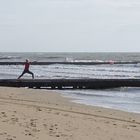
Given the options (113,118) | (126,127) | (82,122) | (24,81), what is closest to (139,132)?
(126,127)

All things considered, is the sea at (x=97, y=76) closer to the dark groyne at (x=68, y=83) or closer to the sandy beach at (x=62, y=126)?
the dark groyne at (x=68, y=83)

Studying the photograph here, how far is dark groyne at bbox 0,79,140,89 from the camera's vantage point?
31.0 metres

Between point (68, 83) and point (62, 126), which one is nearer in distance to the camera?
point (62, 126)

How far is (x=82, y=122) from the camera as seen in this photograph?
12562 millimetres

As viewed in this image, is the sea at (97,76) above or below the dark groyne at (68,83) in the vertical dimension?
below

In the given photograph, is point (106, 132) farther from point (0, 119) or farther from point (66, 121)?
point (0, 119)

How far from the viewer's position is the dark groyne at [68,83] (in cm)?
3105

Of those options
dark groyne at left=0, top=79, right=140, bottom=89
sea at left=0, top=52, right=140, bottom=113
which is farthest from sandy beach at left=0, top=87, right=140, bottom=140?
dark groyne at left=0, top=79, right=140, bottom=89

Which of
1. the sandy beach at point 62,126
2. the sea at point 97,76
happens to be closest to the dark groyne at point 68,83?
the sea at point 97,76

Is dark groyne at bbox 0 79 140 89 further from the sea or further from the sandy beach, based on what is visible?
the sandy beach

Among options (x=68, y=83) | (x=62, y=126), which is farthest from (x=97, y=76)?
(x=62, y=126)

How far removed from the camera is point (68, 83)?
107ft

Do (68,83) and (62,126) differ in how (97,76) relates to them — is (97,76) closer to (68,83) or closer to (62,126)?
(68,83)

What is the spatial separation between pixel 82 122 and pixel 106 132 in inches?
57.9
